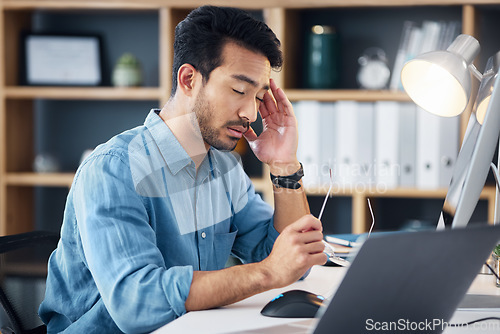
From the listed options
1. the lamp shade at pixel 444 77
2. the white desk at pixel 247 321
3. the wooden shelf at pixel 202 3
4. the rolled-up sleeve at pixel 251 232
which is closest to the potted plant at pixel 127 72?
the wooden shelf at pixel 202 3

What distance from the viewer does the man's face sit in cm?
131

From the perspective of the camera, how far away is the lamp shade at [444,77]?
120 centimetres

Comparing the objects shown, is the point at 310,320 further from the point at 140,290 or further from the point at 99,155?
the point at 99,155

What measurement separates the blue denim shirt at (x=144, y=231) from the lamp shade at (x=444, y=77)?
1.46ft

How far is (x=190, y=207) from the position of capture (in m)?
1.27

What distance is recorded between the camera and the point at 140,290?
0.98 meters

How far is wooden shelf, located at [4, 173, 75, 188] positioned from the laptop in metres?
2.29

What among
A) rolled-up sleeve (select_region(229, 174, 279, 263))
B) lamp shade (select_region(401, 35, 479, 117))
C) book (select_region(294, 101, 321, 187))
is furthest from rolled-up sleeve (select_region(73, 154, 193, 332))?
book (select_region(294, 101, 321, 187))

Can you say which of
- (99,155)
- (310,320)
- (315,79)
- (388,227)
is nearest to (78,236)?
(99,155)

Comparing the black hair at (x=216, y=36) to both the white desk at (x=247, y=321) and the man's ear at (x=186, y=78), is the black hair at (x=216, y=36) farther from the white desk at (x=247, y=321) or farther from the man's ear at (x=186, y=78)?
the white desk at (x=247, y=321)

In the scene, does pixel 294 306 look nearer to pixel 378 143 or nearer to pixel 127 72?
pixel 378 143

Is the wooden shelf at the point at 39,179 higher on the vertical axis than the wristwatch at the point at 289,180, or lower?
lower

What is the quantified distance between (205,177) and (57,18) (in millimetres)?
2054

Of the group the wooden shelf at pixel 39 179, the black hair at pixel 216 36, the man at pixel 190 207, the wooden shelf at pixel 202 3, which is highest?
the wooden shelf at pixel 202 3
